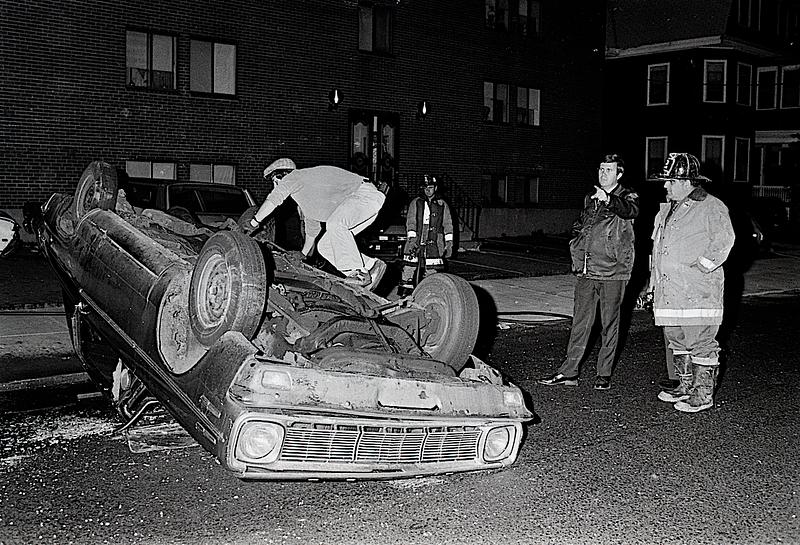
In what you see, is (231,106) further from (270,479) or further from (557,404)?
(270,479)

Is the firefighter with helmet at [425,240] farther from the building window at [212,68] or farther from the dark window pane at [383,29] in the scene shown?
the dark window pane at [383,29]

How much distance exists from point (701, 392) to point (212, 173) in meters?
14.7

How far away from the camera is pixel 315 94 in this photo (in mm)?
20359

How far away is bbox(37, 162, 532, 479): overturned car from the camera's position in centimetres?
384

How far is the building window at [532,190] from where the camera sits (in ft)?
85.0

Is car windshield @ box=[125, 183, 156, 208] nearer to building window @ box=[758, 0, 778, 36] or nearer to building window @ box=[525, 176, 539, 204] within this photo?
building window @ box=[525, 176, 539, 204]

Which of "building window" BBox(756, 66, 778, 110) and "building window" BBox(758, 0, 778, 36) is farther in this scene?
"building window" BBox(756, 66, 778, 110)

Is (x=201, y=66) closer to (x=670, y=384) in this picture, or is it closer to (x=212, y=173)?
(x=212, y=173)

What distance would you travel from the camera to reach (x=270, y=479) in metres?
3.85

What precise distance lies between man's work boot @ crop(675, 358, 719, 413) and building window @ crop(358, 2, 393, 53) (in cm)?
1653

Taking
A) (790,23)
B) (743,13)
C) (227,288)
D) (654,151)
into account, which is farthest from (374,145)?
(790,23)

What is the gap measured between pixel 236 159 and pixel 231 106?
3.95 ft

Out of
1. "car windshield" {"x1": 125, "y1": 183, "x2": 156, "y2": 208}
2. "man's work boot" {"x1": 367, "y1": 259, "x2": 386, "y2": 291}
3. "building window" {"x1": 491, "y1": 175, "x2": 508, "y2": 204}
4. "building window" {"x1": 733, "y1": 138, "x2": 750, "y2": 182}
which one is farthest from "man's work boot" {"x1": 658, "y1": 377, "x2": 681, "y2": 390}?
"building window" {"x1": 733, "y1": 138, "x2": 750, "y2": 182}

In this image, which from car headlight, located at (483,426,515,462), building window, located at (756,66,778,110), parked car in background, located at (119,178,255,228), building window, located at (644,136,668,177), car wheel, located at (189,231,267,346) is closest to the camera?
car wheel, located at (189,231,267,346)
